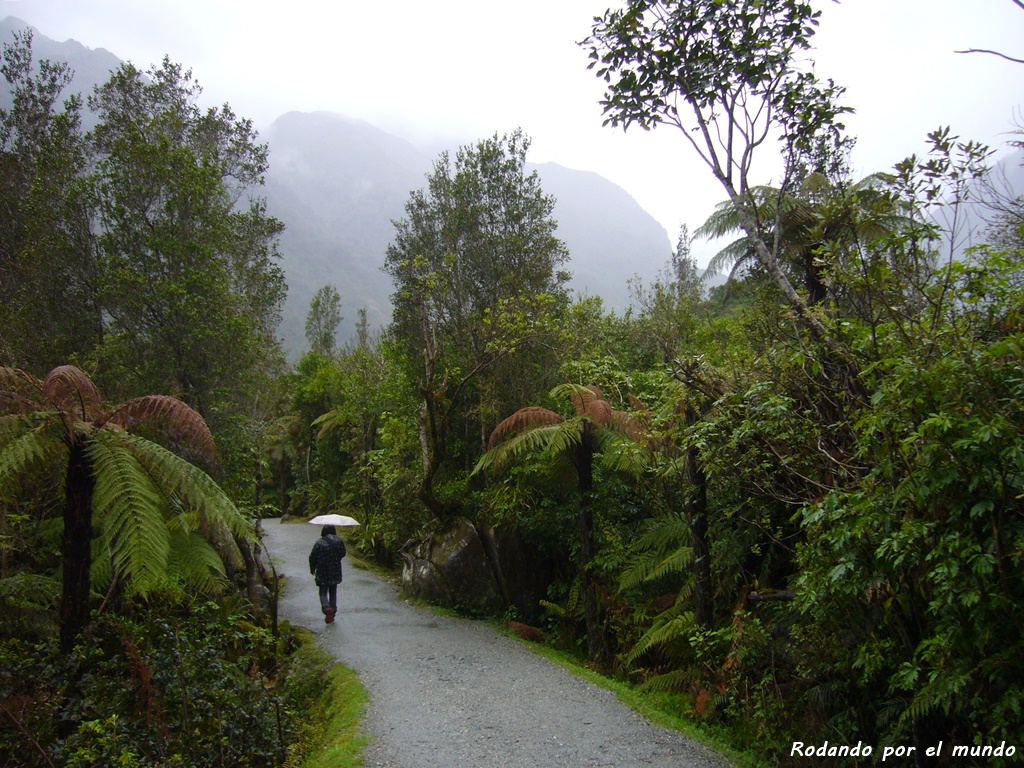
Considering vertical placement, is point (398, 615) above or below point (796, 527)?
below

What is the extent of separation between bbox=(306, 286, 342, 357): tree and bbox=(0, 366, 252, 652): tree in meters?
33.6

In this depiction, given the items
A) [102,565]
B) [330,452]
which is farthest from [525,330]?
[330,452]

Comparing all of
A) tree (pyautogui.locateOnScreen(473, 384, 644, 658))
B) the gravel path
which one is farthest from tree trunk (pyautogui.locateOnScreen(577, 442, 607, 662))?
Answer: the gravel path

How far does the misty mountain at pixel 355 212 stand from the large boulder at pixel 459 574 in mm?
75511

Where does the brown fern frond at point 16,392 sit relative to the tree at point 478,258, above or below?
below

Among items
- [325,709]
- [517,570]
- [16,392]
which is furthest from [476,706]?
[16,392]

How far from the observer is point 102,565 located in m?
6.08

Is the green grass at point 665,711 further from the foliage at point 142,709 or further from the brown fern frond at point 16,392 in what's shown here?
the brown fern frond at point 16,392

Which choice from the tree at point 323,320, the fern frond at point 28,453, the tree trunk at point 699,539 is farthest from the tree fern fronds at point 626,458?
the tree at point 323,320

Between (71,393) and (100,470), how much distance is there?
812 millimetres

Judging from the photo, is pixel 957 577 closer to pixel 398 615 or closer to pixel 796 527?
pixel 796 527

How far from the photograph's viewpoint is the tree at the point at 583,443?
8469 millimetres

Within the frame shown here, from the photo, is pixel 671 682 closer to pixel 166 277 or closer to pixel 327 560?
pixel 327 560

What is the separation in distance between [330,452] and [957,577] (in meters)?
21.2
